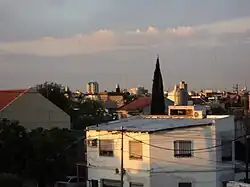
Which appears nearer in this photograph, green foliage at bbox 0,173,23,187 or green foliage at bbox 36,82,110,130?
green foliage at bbox 0,173,23,187

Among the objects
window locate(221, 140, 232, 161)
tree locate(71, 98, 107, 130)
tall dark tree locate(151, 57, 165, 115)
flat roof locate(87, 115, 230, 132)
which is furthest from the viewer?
tree locate(71, 98, 107, 130)

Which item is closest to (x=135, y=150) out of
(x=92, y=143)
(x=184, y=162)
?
(x=184, y=162)

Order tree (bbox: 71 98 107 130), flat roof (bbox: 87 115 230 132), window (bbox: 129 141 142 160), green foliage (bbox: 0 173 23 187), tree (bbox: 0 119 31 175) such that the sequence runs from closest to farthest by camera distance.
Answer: green foliage (bbox: 0 173 23 187) → flat roof (bbox: 87 115 230 132) → window (bbox: 129 141 142 160) → tree (bbox: 0 119 31 175) → tree (bbox: 71 98 107 130)

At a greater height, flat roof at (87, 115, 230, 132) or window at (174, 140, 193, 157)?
flat roof at (87, 115, 230, 132)

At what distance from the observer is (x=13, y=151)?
3197cm

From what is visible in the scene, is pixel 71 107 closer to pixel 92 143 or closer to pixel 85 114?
pixel 85 114

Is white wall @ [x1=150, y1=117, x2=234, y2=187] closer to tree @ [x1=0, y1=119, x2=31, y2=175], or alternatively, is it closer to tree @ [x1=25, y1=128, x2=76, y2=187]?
tree @ [x1=25, y1=128, x2=76, y2=187]

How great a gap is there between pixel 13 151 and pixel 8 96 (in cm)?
2228

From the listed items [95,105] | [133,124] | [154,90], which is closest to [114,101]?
[95,105]

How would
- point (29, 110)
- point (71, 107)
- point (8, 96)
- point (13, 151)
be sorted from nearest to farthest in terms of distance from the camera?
point (13, 151) < point (29, 110) < point (8, 96) < point (71, 107)

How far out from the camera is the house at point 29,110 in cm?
5106

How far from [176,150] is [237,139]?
16.2 ft

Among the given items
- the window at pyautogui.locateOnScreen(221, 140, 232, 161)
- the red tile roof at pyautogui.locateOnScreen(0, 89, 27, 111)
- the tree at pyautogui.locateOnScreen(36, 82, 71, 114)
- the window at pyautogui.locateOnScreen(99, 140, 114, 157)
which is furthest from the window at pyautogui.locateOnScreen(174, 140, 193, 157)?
the tree at pyautogui.locateOnScreen(36, 82, 71, 114)

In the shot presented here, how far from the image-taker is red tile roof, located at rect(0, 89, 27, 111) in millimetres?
51588
